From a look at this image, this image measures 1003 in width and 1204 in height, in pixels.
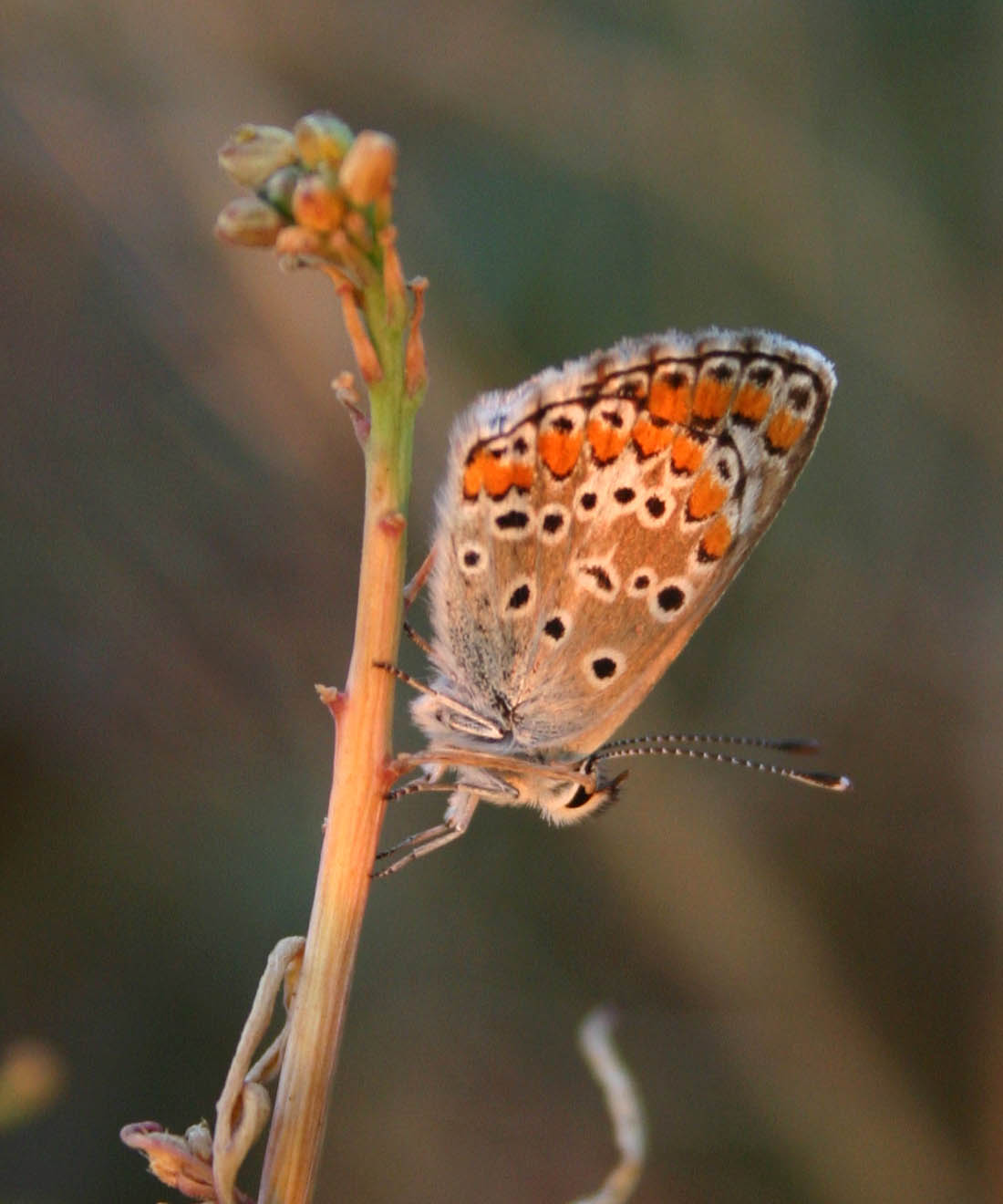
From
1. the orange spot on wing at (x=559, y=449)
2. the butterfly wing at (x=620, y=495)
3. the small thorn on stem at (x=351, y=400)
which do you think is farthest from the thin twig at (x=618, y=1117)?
the orange spot on wing at (x=559, y=449)

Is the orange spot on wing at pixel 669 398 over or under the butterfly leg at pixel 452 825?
over

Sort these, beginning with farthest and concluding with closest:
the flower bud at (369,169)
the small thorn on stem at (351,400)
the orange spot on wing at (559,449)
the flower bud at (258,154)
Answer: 1. the orange spot on wing at (559,449)
2. the small thorn on stem at (351,400)
3. the flower bud at (258,154)
4. the flower bud at (369,169)

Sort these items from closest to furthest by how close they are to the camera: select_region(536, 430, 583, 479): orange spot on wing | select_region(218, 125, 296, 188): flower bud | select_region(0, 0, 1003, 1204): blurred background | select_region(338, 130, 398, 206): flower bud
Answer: select_region(338, 130, 398, 206): flower bud, select_region(218, 125, 296, 188): flower bud, select_region(536, 430, 583, 479): orange spot on wing, select_region(0, 0, 1003, 1204): blurred background

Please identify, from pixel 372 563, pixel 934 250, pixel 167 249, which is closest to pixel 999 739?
pixel 934 250

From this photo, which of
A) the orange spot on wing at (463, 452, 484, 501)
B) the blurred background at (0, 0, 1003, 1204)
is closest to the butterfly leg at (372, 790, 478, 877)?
the orange spot on wing at (463, 452, 484, 501)

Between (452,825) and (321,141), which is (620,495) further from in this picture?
(321,141)

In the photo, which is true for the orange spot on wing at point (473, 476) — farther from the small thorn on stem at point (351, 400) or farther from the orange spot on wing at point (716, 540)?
the small thorn on stem at point (351, 400)

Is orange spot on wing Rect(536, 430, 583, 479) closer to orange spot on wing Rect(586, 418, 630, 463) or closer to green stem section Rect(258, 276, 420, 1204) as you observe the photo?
orange spot on wing Rect(586, 418, 630, 463)
